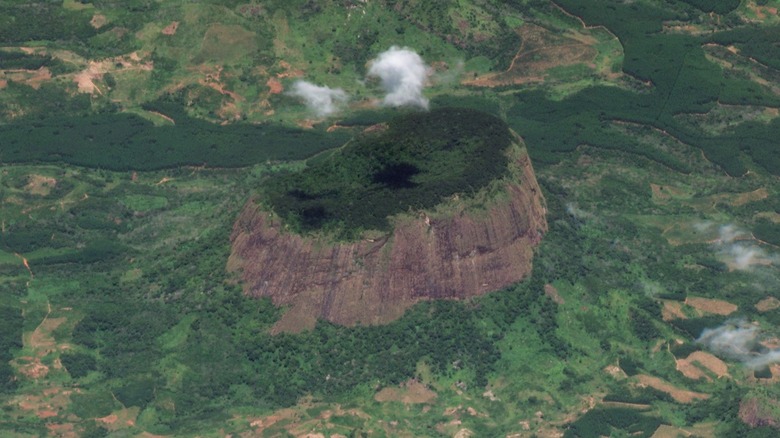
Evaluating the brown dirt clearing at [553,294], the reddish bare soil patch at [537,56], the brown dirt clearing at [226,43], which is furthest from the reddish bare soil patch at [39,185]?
the brown dirt clearing at [553,294]

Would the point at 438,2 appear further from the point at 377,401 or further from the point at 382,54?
the point at 377,401

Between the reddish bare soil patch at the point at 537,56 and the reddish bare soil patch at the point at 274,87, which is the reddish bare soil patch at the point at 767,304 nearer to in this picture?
the reddish bare soil patch at the point at 537,56

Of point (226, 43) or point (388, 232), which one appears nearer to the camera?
point (388, 232)

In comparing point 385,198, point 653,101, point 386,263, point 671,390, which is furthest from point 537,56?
point 671,390

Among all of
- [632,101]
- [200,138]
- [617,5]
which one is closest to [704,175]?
[632,101]

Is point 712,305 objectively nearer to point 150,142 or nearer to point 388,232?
point 388,232

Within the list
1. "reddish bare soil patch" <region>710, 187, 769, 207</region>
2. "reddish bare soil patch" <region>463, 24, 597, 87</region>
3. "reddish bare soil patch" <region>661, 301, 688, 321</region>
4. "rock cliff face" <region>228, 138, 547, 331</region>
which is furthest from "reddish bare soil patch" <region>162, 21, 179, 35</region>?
"reddish bare soil patch" <region>661, 301, 688, 321</region>

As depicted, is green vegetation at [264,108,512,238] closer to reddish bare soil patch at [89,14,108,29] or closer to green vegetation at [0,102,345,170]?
green vegetation at [0,102,345,170]

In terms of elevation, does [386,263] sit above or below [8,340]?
above
